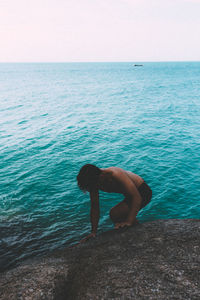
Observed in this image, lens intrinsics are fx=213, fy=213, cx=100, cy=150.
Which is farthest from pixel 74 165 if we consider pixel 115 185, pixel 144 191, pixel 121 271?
pixel 121 271

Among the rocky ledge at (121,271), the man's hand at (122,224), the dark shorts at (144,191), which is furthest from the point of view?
the man's hand at (122,224)

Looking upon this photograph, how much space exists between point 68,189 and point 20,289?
952cm

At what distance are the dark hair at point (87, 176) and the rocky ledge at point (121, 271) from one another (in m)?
1.90

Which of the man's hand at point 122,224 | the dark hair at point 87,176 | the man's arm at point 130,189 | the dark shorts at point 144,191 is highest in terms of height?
the dark hair at point 87,176

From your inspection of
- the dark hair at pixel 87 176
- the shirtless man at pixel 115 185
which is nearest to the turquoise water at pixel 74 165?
the shirtless man at pixel 115 185

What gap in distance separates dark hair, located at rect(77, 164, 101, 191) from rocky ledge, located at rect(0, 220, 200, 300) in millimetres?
1905

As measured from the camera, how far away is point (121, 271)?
4793 millimetres

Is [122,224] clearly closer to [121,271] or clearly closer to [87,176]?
[121,271]

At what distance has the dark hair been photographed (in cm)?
527

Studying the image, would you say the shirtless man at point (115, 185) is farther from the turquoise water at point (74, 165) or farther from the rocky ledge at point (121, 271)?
the turquoise water at point (74, 165)

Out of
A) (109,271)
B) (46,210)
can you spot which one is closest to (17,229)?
(46,210)

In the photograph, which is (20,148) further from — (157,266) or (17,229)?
(157,266)

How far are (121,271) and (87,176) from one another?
228cm

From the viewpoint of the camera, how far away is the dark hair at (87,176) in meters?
5.27
